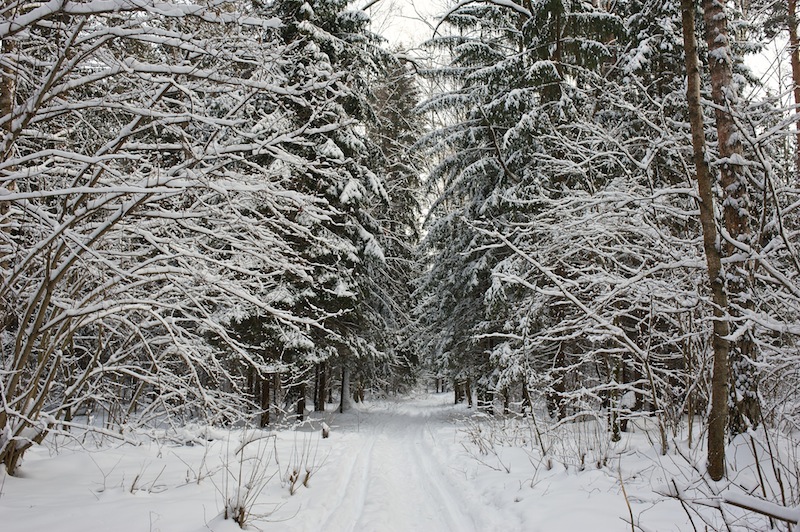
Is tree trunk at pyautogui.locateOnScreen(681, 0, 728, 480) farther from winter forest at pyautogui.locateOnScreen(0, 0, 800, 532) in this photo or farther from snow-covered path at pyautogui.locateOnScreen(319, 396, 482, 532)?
snow-covered path at pyautogui.locateOnScreen(319, 396, 482, 532)

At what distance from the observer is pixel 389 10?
376 inches

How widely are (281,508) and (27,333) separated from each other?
9.21 feet

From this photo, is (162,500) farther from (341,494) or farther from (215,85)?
(215,85)

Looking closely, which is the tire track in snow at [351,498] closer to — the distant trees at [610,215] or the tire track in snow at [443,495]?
the tire track in snow at [443,495]

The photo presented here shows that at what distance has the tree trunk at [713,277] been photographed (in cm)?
362

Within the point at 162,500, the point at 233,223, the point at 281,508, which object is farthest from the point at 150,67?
the point at 281,508

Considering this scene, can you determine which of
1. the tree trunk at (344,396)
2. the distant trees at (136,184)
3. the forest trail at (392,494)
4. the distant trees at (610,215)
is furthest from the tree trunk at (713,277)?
the tree trunk at (344,396)

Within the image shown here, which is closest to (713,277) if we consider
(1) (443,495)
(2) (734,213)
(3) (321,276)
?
(2) (734,213)

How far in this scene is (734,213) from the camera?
174 inches

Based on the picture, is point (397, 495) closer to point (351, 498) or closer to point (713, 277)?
point (351, 498)

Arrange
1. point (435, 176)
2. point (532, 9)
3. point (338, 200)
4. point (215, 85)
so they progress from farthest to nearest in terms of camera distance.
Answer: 1. point (435, 176)
2. point (338, 200)
3. point (532, 9)
4. point (215, 85)

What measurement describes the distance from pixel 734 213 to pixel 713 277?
115cm

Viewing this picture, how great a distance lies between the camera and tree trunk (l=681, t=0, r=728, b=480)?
11.9 ft

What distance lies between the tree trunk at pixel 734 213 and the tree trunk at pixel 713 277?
0.43 m
